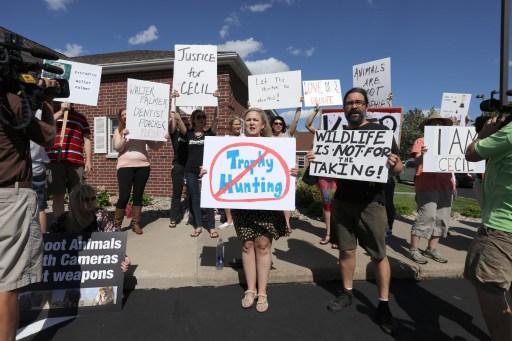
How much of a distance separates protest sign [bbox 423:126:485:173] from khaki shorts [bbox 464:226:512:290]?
5.92ft

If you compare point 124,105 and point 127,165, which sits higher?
point 124,105

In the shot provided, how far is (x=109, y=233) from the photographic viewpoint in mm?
2955

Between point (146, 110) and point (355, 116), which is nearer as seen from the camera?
point (355, 116)

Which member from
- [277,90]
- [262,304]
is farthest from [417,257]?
[277,90]

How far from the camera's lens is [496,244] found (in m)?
1.88

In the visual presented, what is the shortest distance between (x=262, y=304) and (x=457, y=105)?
4.86m

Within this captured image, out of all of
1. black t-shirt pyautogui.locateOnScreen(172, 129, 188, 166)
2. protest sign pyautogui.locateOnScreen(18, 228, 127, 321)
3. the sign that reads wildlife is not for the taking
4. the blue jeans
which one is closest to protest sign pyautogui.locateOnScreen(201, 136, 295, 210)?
the sign that reads wildlife is not for the taking

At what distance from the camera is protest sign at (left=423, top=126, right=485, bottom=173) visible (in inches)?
142

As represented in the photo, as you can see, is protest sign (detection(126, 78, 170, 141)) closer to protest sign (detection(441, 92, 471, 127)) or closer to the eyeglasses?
the eyeglasses

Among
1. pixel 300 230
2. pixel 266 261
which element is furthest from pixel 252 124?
pixel 300 230

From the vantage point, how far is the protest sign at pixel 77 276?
2781 mm

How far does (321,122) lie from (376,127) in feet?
5.26

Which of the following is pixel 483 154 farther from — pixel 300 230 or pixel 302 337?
pixel 300 230

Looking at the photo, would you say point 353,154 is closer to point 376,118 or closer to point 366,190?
point 366,190
